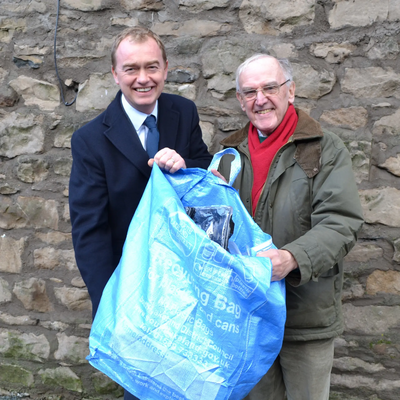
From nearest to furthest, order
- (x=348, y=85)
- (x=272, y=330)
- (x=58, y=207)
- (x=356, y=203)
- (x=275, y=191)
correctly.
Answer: (x=272, y=330) → (x=356, y=203) → (x=275, y=191) → (x=348, y=85) → (x=58, y=207)

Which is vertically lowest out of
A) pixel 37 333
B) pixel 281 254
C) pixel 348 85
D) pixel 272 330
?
pixel 37 333

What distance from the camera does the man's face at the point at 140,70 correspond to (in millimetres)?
1496

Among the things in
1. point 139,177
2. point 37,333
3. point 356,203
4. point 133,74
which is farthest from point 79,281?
point 356,203

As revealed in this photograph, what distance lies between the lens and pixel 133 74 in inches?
59.7

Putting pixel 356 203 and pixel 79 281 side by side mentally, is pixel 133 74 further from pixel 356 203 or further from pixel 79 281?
pixel 79 281

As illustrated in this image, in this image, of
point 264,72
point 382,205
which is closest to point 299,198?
point 264,72

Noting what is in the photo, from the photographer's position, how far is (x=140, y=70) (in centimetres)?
151

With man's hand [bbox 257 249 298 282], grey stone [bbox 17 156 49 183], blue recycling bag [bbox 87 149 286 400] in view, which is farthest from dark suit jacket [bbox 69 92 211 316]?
grey stone [bbox 17 156 49 183]

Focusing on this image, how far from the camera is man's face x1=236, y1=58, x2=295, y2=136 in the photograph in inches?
63.0

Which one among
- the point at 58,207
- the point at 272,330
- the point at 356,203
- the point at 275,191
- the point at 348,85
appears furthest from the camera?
the point at 58,207

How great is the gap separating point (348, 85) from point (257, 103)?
2.81 feet

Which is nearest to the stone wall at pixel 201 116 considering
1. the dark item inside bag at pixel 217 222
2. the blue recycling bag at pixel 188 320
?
the dark item inside bag at pixel 217 222

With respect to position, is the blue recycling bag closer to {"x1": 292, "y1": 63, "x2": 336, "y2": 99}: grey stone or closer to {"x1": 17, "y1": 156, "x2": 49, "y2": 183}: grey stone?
{"x1": 292, "y1": 63, "x2": 336, "y2": 99}: grey stone

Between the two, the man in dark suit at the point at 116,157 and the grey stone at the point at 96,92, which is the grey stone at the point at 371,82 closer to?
the man in dark suit at the point at 116,157
